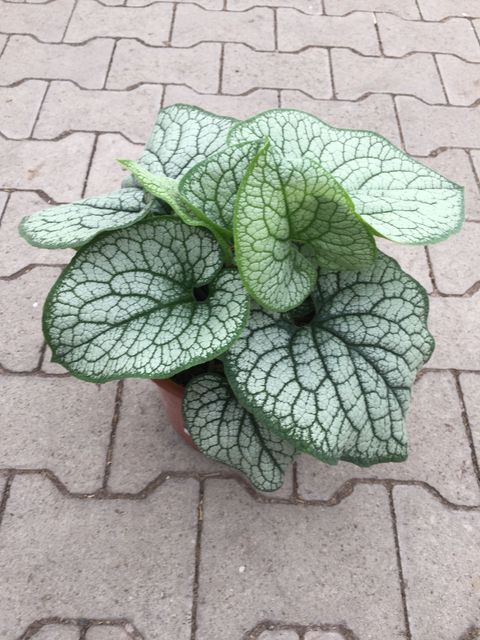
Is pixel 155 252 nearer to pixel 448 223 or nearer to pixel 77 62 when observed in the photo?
pixel 448 223

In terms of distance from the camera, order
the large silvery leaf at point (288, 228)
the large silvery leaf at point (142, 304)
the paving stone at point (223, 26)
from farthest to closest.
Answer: the paving stone at point (223, 26) < the large silvery leaf at point (142, 304) < the large silvery leaf at point (288, 228)

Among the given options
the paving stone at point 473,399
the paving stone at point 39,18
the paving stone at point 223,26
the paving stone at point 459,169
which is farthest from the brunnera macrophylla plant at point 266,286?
the paving stone at point 39,18

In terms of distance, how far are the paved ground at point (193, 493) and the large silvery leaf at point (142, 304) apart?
630 millimetres

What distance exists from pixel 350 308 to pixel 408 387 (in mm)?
195

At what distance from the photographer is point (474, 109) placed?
2.65 metres

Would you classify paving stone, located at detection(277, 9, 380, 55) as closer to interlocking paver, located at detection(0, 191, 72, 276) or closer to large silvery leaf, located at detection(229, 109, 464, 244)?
interlocking paver, located at detection(0, 191, 72, 276)

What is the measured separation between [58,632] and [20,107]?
1980 millimetres

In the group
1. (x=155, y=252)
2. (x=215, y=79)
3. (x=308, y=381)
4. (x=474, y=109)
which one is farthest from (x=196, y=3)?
(x=308, y=381)

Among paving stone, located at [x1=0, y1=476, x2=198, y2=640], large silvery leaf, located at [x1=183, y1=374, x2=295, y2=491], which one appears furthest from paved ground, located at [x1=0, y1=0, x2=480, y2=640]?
large silvery leaf, located at [x1=183, y1=374, x2=295, y2=491]

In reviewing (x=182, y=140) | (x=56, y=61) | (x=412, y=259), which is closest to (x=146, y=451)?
(x=182, y=140)

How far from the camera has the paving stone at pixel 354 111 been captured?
8.39ft

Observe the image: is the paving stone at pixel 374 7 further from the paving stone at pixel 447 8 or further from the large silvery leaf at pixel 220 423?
the large silvery leaf at pixel 220 423

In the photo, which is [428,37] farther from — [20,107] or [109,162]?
[20,107]

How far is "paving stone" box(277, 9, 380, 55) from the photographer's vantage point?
9.42 feet
